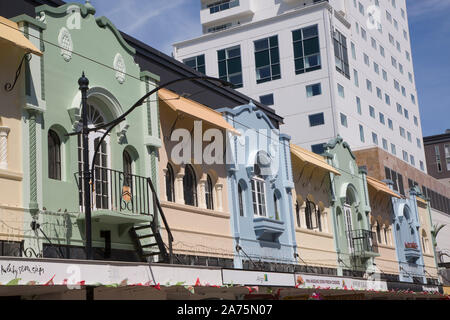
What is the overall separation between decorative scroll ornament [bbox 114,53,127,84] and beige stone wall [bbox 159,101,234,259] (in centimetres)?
176

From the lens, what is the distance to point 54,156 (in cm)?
1806

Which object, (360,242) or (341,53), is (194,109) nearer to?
(360,242)

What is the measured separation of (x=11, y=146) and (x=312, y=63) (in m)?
37.0

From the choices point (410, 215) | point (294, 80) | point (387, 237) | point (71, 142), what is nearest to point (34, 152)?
point (71, 142)

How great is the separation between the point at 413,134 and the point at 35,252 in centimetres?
5299

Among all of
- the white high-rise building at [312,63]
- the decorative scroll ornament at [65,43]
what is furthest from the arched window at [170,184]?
the white high-rise building at [312,63]

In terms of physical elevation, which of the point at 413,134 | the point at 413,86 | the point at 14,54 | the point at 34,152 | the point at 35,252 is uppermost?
the point at 413,86

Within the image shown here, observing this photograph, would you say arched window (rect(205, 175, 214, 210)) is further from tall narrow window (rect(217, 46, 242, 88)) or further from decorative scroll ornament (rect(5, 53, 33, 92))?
tall narrow window (rect(217, 46, 242, 88))

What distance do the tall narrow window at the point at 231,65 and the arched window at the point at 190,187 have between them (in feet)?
101

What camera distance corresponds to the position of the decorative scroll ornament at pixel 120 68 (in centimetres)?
2022

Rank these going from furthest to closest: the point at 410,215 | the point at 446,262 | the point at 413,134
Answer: the point at 413,134 < the point at 446,262 < the point at 410,215

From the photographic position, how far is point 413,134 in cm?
6494

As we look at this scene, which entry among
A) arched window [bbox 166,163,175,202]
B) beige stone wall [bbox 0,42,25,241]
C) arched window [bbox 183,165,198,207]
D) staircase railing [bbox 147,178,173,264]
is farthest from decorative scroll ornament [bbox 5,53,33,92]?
arched window [bbox 183,165,198,207]

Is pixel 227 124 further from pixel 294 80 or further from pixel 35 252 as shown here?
pixel 294 80
